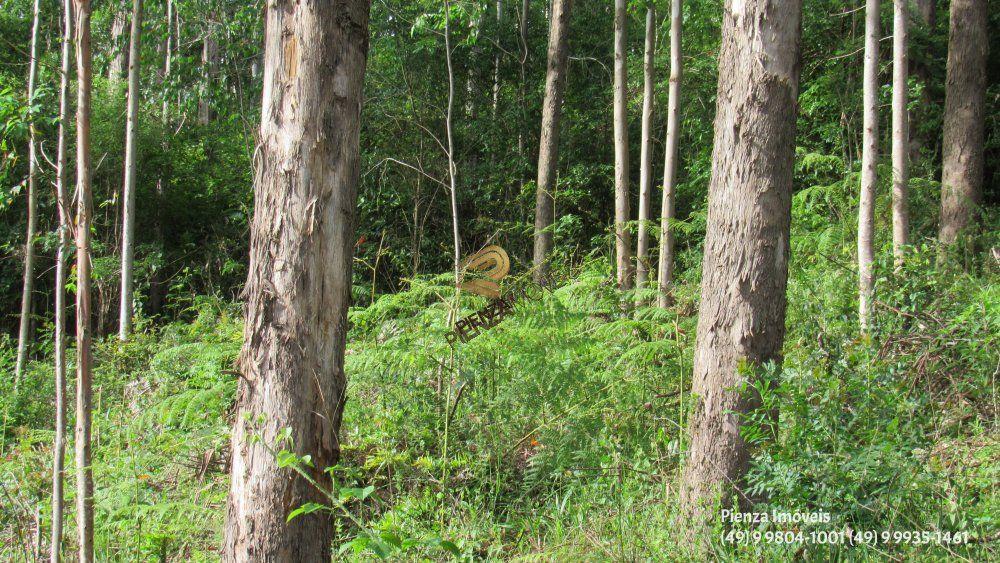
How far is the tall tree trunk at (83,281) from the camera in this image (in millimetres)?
2799

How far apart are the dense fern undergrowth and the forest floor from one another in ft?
0.05

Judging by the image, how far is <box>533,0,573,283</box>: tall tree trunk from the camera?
10438 mm

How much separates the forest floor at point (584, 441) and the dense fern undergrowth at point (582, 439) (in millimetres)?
16

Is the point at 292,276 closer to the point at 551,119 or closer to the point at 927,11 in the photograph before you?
the point at 551,119

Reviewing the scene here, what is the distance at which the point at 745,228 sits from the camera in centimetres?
347

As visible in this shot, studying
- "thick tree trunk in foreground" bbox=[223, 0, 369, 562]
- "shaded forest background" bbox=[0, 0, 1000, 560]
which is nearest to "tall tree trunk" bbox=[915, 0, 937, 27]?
"shaded forest background" bbox=[0, 0, 1000, 560]

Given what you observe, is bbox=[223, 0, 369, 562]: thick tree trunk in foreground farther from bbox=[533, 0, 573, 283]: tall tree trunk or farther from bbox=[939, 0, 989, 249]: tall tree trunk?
bbox=[939, 0, 989, 249]: tall tree trunk

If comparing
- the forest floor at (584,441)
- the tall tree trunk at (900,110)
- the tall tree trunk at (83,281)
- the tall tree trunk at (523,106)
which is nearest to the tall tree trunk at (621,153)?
the forest floor at (584,441)

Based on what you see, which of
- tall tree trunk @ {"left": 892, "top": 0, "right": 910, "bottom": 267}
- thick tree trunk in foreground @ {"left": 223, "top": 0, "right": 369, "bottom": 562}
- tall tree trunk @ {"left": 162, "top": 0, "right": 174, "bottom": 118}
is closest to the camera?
thick tree trunk in foreground @ {"left": 223, "top": 0, "right": 369, "bottom": 562}

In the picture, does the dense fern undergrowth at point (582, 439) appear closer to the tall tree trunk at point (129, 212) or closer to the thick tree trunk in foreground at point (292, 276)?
the thick tree trunk in foreground at point (292, 276)

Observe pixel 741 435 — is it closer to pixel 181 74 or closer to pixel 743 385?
pixel 743 385

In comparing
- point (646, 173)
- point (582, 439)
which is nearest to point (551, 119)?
point (646, 173)

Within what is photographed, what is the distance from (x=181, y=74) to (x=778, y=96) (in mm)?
9300

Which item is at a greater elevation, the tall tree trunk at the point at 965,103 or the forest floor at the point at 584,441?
the tall tree trunk at the point at 965,103
